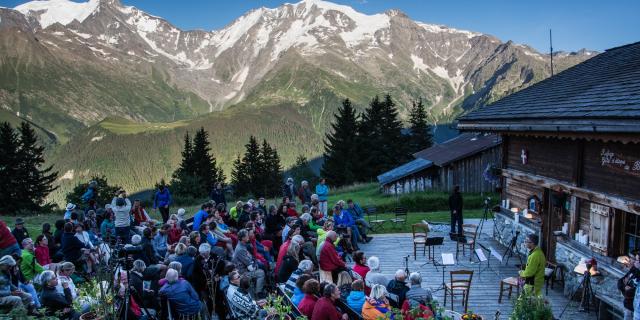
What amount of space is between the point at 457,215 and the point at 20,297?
44.2 feet

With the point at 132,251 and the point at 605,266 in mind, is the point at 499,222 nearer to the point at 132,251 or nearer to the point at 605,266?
the point at 605,266

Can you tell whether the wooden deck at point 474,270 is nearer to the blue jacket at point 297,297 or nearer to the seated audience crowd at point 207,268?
the seated audience crowd at point 207,268

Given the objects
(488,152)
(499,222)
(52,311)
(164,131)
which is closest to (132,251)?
(52,311)

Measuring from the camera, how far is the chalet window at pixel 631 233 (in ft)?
31.7

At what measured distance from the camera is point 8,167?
40.5m

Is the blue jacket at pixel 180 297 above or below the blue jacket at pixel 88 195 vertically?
below

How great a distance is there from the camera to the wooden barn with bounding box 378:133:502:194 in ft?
86.8

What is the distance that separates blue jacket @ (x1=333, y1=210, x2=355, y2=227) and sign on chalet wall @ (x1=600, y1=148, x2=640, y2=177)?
26.4 feet

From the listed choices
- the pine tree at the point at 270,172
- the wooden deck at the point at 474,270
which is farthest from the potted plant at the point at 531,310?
the pine tree at the point at 270,172

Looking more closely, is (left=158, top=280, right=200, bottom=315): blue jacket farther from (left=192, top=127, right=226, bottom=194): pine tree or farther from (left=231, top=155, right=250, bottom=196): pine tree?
(left=231, top=155, right=250, bottom=196): pine tree

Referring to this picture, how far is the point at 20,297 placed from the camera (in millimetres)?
7355

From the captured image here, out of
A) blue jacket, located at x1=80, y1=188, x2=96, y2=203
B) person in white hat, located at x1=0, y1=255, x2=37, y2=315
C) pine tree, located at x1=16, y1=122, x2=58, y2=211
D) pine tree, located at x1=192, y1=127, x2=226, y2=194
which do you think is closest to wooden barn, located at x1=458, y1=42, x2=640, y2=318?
person in white hat, located at x1=0, y1=255, x2=37, y2=315

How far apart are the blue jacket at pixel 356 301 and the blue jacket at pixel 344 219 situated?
7.07 meters

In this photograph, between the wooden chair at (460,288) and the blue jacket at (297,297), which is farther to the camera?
the wooden chair at (460,288)
